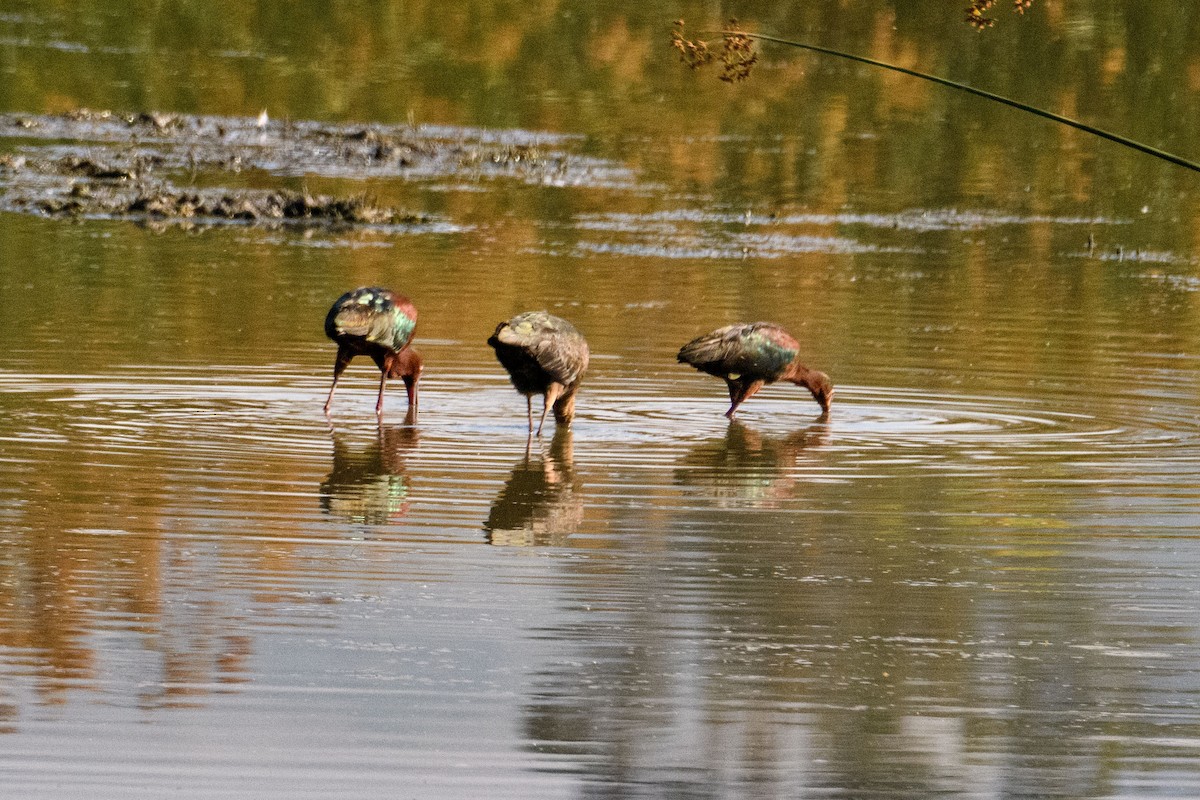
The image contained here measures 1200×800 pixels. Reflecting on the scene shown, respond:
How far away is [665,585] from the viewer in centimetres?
863

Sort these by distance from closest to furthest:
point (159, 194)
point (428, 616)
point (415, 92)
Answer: point (428, 616)
point (159, 194)
point (415, 92)

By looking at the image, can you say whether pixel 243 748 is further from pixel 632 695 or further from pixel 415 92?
pixel 415 92

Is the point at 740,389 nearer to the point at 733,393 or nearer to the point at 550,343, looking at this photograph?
the point at 733,393

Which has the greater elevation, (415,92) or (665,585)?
(415,92)

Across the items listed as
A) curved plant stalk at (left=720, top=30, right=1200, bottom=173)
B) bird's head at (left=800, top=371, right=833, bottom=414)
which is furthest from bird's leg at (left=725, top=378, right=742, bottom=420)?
curved plant stalk at (left=720, top=30, right=1200, bottom=173)

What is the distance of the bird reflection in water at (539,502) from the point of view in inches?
378

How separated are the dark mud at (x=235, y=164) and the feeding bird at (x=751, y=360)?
987 cm

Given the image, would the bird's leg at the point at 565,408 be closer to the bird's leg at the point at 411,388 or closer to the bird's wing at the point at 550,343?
the bird's wing at the point at 550,343

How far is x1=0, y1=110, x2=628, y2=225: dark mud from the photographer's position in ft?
75.9

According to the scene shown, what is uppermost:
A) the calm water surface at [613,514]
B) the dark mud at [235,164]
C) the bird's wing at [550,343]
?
the dark mud at [235,164]

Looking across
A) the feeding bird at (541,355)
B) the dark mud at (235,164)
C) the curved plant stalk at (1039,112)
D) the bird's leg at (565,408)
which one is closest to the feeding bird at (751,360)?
the bird's leg at (565,408)

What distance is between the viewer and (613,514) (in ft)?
33.1

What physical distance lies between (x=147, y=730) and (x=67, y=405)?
6233mm

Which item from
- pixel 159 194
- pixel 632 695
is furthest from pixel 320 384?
pixel 159 194
